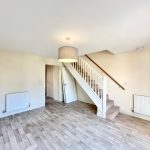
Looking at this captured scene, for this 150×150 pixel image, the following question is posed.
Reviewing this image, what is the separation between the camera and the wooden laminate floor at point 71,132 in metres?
2.25

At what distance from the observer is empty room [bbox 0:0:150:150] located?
1881 mm

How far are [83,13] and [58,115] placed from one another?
3.23 metres

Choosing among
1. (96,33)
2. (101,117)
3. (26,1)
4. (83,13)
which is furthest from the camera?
(101,117)

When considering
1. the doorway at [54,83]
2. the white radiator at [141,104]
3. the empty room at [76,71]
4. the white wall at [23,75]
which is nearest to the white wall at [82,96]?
the empty room at [76,71]

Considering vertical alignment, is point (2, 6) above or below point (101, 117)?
above

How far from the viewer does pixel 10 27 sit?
7.29ft

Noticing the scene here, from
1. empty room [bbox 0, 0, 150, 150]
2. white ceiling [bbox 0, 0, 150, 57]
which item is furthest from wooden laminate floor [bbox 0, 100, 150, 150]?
white ceiling [bbox 0, 0, 150, 57]

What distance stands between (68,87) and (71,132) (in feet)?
9.42

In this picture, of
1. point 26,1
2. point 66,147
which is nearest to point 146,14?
point 26,1

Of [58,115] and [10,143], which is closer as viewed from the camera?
[10,143]

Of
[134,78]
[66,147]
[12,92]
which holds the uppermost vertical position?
[134,78]

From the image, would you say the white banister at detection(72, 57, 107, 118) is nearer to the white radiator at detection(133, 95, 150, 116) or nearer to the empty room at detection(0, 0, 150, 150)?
the empty room at detection(0, 0, 150, 150)

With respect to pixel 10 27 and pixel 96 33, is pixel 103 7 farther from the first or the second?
pixel 10 27

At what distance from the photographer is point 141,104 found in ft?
11.9
